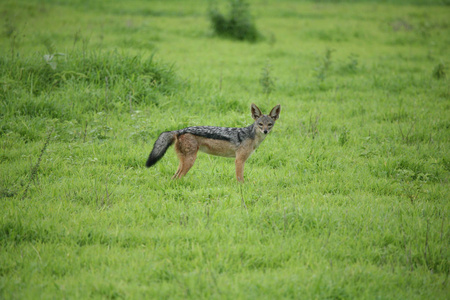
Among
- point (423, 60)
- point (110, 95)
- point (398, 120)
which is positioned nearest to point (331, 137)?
point (398, 120)

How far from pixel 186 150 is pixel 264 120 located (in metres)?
1.57

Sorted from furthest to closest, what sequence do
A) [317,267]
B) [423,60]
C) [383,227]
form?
[423,60] → [383,227] → [317,267]

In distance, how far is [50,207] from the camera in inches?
215

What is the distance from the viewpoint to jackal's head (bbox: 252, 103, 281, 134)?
6.89 metres

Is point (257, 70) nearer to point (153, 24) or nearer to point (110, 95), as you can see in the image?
point (110, 95)

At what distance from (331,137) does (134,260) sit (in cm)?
543

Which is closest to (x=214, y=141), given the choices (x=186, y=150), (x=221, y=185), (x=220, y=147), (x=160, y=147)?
(x=220, y=147)

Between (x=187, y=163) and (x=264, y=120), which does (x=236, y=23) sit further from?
(x=187, y=163)

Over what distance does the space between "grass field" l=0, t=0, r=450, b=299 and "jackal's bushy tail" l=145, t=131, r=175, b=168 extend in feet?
1.65

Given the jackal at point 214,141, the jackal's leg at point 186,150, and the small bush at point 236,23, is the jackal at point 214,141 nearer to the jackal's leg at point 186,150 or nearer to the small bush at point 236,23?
the jackal's leg at point 186,150

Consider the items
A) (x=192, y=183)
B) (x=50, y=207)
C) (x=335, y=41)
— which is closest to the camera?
(x=50, y=207)

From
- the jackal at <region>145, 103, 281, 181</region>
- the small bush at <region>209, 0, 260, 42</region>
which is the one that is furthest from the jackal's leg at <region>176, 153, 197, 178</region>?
the small bush at <region>209, 0, 260, 42</region>

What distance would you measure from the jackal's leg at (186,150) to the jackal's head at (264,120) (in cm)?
121

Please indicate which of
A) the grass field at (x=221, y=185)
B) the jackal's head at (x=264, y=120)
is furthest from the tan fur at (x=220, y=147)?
the grass field at (x=221, y=185)
